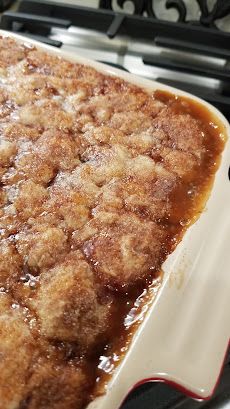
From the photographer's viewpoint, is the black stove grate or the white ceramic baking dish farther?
the black stove grate

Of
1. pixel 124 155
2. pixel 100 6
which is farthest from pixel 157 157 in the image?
pixel 100 6

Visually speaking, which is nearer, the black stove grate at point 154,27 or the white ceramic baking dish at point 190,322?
the white ceramic baking dish at point 190,322

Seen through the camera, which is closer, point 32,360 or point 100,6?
point 32,360

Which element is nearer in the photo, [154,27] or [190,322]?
[190,322]

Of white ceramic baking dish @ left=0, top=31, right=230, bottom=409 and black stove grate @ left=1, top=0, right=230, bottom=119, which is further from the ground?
black stove grate @ left=1, top=0, right=230, bottom=119

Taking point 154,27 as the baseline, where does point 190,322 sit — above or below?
below

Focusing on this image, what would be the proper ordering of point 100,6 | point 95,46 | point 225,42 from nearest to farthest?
1. point 225,42
2. point 95,46
3. point 100,6

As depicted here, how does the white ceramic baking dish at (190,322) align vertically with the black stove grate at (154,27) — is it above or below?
below

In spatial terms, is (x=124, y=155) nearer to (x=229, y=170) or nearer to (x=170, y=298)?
(x=229, y=170)
